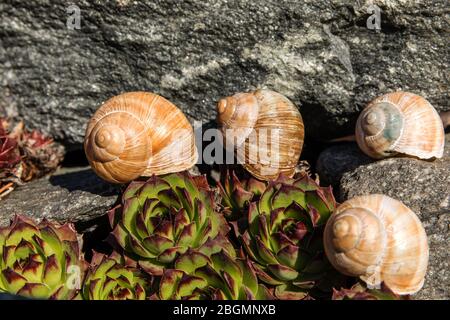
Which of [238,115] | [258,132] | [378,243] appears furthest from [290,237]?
[238,115]

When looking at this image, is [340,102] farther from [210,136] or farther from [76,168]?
[76,168]

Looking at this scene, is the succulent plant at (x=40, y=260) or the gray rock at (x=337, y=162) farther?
the gray rock at (x=337, y=162)

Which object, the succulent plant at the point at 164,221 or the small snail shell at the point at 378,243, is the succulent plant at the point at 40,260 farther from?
the small snail shell at the point at 378,243

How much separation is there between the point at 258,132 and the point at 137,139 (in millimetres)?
872

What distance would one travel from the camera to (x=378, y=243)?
339 cm

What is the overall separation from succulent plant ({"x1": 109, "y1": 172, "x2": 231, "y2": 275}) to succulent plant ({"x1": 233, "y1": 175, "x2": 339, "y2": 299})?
27 cm

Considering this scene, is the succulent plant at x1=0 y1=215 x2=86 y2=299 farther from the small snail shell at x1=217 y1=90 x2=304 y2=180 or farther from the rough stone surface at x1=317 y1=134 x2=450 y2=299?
the rough stone surface at x1=317 y1=134 x2=450 y2=299

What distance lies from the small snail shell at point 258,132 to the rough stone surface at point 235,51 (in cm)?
50

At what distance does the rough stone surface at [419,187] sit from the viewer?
3.71m

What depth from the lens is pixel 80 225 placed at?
176 inches

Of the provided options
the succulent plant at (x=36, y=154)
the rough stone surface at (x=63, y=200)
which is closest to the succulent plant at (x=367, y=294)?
the rough stone surface at (x=63, y=200)

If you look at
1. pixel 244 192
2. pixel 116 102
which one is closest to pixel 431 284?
pixel 244 192

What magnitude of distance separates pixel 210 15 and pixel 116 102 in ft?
3.40

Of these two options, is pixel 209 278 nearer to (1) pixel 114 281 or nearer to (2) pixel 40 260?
(1) pixel 114 281
